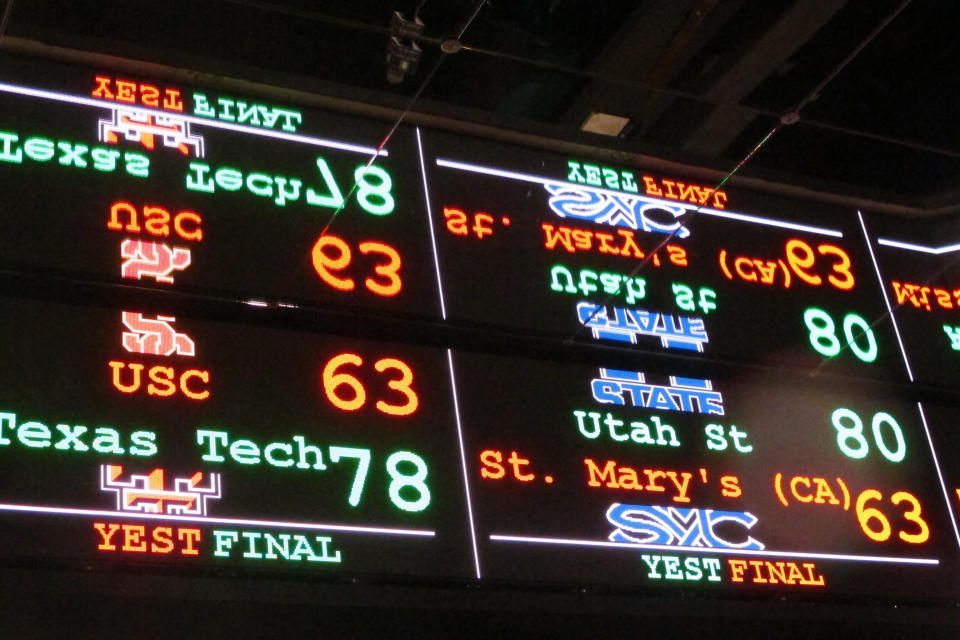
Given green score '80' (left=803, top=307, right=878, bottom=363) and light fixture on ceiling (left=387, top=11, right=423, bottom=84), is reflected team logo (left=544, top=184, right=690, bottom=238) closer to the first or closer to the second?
green score '80' (left=803, top=307, right=878, bottom=363)

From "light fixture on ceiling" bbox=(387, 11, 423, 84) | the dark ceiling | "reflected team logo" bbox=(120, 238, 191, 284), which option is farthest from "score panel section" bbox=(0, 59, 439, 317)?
the dark ceiling

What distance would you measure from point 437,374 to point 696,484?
96 cm

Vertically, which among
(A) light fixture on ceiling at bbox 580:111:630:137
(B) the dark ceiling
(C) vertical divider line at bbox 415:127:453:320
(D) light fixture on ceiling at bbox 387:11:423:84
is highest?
(B) the dark ceiling

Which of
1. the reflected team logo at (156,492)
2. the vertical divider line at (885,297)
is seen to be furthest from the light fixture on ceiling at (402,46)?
the vertical divider line at (885,297)

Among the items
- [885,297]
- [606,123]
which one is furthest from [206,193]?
[606,123]

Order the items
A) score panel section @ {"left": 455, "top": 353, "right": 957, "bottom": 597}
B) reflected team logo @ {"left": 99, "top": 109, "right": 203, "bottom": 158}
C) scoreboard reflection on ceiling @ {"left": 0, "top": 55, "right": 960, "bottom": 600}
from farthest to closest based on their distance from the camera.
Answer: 1. reflected team logo @ {"left": 99, "top": 109, "right": 203, "bottom": 158}
2. score panel section @ {"left": 455, "top": 353, "right": 957, "bottom": 597}
3. scoreboard reflection on ceiling @ {"left": 0, "top": 55, "right": 960, "bottom": 600}

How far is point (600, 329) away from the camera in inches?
202

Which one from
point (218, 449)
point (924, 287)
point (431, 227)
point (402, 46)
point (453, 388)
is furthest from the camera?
point (924, 287)

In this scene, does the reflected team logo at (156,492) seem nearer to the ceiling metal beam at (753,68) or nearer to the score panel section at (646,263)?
the score panel section at (646,263)

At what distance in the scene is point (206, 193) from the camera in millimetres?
4891

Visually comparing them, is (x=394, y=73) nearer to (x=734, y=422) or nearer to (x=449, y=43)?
(x=449, y=43)

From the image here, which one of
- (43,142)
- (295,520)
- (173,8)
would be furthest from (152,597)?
(173,8)

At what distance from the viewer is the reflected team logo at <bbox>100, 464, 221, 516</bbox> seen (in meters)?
4.06

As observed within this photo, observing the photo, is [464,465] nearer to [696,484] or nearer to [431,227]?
[696,484]
